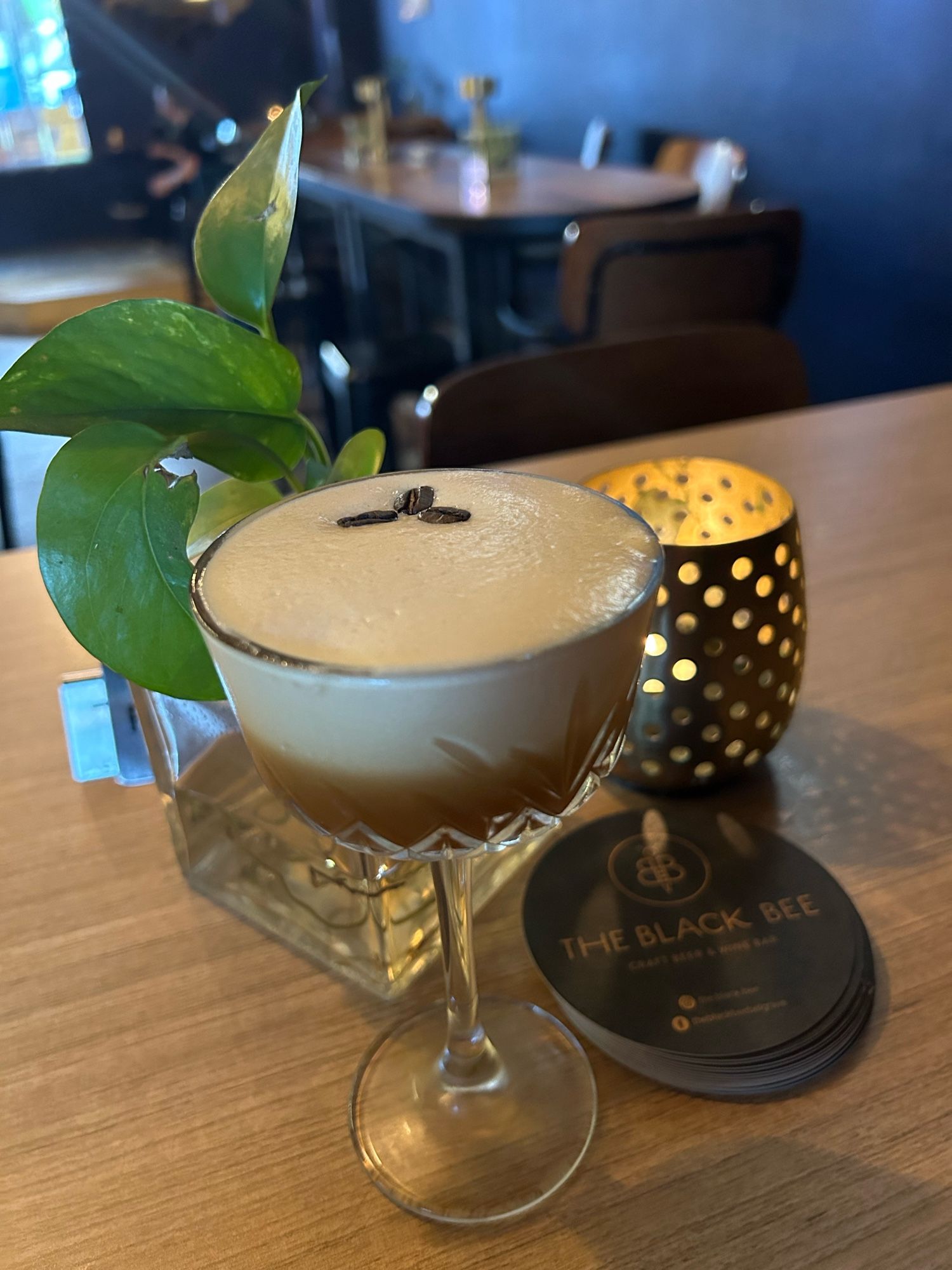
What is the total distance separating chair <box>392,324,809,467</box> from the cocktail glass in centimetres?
63

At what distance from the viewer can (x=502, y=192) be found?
95.9 inches

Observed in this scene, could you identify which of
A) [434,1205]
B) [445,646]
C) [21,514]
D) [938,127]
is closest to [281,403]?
[445,646]

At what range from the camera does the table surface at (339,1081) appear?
339mm

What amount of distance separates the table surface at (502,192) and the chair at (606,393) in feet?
3.73

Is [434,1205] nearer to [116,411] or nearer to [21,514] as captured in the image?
[116,411]

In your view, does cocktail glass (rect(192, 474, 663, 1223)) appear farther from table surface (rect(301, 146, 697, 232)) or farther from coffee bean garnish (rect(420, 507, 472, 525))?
table surface (rect(301, 146, 697, 232))

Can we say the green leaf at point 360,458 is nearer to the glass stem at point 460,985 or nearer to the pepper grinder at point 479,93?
the glass stem at point 460,985

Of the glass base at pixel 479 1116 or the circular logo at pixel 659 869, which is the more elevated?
the circular logo at pixel 659 869

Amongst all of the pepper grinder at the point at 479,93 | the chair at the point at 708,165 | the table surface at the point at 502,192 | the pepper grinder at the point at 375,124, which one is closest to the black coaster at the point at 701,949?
the table surface at the point at 502,192

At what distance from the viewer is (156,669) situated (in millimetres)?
360

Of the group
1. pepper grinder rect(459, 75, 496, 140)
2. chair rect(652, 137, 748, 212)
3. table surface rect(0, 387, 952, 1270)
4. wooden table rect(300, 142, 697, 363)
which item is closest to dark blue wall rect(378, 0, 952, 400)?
Answer: chair rect(652, 137, 748, 212)

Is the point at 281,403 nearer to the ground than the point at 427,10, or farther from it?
nearer to the ground

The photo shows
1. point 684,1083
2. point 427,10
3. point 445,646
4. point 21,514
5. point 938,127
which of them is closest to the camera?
point 445,646

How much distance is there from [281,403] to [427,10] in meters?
5.24
